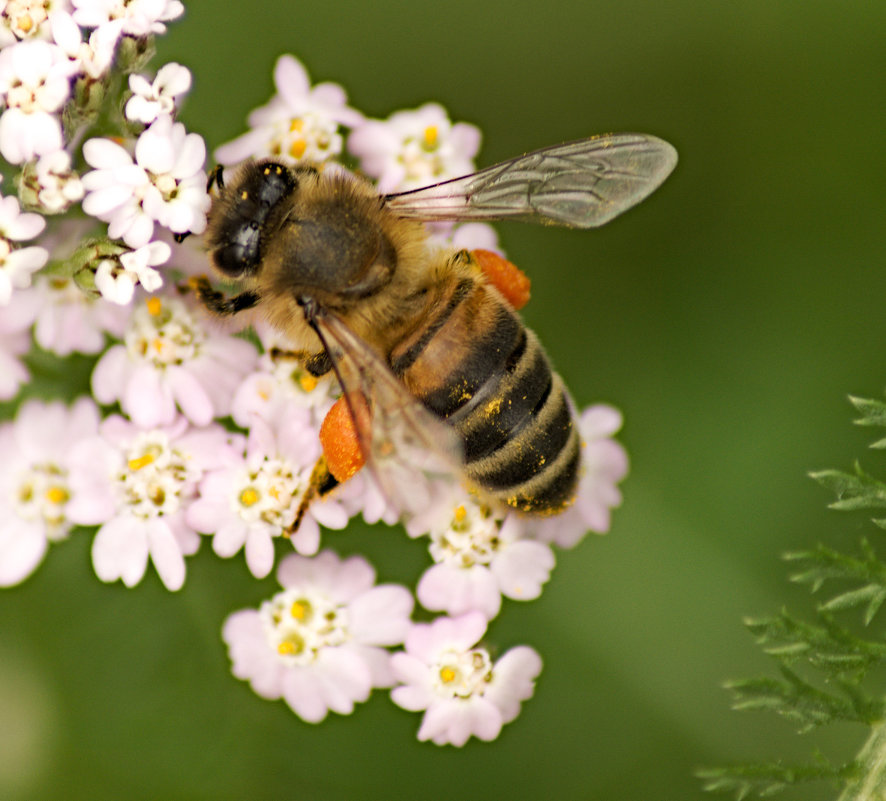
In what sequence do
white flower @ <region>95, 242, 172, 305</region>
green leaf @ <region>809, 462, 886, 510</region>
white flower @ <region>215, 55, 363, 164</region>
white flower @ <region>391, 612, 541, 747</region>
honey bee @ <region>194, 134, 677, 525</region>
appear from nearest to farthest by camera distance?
honey bee @ <region>194, 134, 677, 525</region> → green leaf @ <region>809, 462, 886, 510</region> → white flower @ <region>95, 242, 172, 305</region> → white flower @ <region>391, 612, 541, 747</region> → white flower @ <region>215, 55, 363, 164</region>

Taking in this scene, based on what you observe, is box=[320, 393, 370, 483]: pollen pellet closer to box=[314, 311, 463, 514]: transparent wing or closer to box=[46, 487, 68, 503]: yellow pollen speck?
box=[314, 311, 463, 514]: transparent wing

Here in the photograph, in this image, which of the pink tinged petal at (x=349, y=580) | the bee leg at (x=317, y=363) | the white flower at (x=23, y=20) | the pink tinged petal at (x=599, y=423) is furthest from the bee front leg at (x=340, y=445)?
the white flower at (x=23, y=20)

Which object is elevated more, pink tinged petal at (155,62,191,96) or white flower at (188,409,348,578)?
pink tinged petal at (155,62,191,96)

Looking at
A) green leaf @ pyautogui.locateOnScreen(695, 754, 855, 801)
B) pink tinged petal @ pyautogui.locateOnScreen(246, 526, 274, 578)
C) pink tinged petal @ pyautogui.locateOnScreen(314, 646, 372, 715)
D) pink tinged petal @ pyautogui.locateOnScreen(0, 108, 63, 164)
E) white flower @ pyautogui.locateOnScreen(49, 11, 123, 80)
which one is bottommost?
pink tinged petal @ pyautogui.locateOnScreen(314, 646, 372, 715)

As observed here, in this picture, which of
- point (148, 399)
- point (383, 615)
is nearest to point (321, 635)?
point (383, 615)

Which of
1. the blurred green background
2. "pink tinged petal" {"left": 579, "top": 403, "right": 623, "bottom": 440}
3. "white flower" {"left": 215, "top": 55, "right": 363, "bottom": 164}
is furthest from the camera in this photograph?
the blurred green background

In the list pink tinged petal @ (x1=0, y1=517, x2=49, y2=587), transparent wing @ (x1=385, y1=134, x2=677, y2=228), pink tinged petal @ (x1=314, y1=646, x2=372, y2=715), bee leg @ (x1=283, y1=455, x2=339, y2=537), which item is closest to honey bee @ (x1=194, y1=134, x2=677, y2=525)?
bee leg @ (x1=283, y1=455, x2=339, y2=537)

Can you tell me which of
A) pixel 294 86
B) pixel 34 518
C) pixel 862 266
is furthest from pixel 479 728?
pixel 862 266
